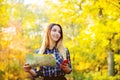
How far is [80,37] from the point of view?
27.5 feet

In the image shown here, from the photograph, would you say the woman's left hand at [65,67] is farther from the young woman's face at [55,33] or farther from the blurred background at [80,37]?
the blurred background at [80,37]

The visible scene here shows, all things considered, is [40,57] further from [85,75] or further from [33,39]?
[33,39]

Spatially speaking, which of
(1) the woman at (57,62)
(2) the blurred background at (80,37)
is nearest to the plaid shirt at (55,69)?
(1) the woman at (57,62)

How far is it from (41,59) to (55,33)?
210 mm

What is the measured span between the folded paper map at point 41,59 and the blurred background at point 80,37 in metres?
2.19

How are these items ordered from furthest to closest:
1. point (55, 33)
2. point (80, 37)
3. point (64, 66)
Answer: point (80, 37) < point (55, 33) < point (64, 66)

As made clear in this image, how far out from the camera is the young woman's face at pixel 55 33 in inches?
97.6

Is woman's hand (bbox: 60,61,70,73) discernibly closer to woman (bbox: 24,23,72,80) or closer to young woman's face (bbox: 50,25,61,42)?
woman (bbox: 24,23,72,80)

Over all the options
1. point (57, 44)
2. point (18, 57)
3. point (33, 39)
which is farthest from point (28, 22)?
point (57, 44)

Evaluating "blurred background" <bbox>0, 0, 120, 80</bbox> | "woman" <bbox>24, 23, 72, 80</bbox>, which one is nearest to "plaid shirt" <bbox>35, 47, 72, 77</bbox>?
"woman" <bbox>24, 23, 72, 80</bbox>

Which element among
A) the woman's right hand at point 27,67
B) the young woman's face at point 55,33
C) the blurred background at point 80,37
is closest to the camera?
the woman's right hand at point 27,67

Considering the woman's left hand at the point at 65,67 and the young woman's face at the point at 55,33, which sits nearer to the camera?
the woman's left hand at the point at 65,67

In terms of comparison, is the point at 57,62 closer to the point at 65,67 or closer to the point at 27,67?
the point at 65,67

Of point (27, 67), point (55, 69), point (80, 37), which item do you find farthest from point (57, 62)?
point (80, 37)
